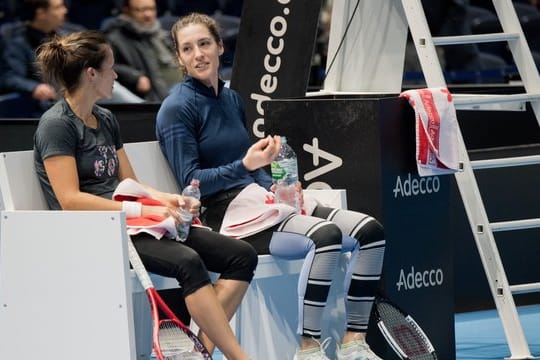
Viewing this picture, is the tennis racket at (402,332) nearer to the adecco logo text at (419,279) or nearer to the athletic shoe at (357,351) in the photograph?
the athletic shoe at (357,351)

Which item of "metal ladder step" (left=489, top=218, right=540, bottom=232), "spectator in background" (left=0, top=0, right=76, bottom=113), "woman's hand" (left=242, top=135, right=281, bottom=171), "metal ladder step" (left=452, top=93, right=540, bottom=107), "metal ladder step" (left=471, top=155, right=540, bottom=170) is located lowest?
"metal ladder step" (left=489, top=218, right=540, bottom=232)

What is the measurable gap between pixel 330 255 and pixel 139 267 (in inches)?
31.6

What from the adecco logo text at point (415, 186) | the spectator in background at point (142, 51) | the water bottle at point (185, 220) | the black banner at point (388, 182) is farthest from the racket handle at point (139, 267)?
the spectator in background at point (142, 51)

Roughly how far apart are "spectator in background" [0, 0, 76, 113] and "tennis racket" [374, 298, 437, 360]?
12.2ft

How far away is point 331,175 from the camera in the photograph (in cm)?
580

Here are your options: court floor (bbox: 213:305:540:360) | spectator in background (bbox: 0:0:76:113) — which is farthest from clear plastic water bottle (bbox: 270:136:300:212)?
spectator in background (bbox: 0:0:76:113)

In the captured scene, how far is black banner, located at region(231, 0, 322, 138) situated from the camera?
6.83 metres

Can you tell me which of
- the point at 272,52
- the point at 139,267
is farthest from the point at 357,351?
the point at 272,52

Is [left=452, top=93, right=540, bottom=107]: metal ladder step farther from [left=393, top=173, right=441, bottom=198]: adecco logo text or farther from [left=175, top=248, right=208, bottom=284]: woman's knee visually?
[left=175, top=248, right=208, bottom=284]: woman's knee

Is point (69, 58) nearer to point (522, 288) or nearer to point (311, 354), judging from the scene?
point (311, 354)

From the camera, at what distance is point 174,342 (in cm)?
475

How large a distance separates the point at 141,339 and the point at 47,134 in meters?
1.14

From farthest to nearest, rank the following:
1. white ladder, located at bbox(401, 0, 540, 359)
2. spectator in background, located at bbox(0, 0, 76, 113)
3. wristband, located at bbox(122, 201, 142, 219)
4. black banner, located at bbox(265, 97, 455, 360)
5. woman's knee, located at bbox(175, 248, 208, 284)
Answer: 1. spectator in background, located at bbox(0, 0, 76, 113)
2. white ladder, located at bbox(401, 0, 540, 359)
3. black banner, located at bbox(265, 97, 455, 360)
4. wristband, located at bbox(122, 201, 142, 219)
5. woman's knee, located at bbox(175, 248, 208, 284)

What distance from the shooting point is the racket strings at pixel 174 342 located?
4.72 m
